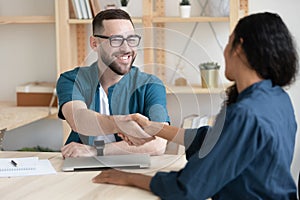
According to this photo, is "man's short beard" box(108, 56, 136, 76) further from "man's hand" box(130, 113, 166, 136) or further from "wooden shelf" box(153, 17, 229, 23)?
"wooden shelf" box(153, 17, 229, 23)

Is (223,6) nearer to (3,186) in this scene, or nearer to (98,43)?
(98,43)

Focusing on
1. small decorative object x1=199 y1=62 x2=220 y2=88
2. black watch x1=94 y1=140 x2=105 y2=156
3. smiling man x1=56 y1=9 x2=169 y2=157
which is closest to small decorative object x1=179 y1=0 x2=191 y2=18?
small decorative object x1=199 y1=62 x2=220 y2=88

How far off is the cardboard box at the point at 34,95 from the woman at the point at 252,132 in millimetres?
2155

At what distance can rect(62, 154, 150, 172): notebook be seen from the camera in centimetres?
217

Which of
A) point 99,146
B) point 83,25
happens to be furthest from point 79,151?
point 83,25

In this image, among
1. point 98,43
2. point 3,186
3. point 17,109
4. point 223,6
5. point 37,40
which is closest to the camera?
point 3,186

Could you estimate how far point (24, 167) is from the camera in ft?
7.25

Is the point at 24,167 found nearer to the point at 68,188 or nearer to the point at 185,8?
the point at 68,188

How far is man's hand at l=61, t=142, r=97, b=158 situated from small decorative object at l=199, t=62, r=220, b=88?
1.38 metres

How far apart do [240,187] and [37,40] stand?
8.65 feet

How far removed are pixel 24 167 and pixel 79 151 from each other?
0.72 feet

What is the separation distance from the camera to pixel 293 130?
6.10 feet

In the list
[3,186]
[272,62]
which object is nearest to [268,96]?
[272,62]

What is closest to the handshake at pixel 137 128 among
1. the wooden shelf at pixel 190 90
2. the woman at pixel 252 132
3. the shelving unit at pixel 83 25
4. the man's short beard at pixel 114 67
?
the man's short beard at pixel 114 67
